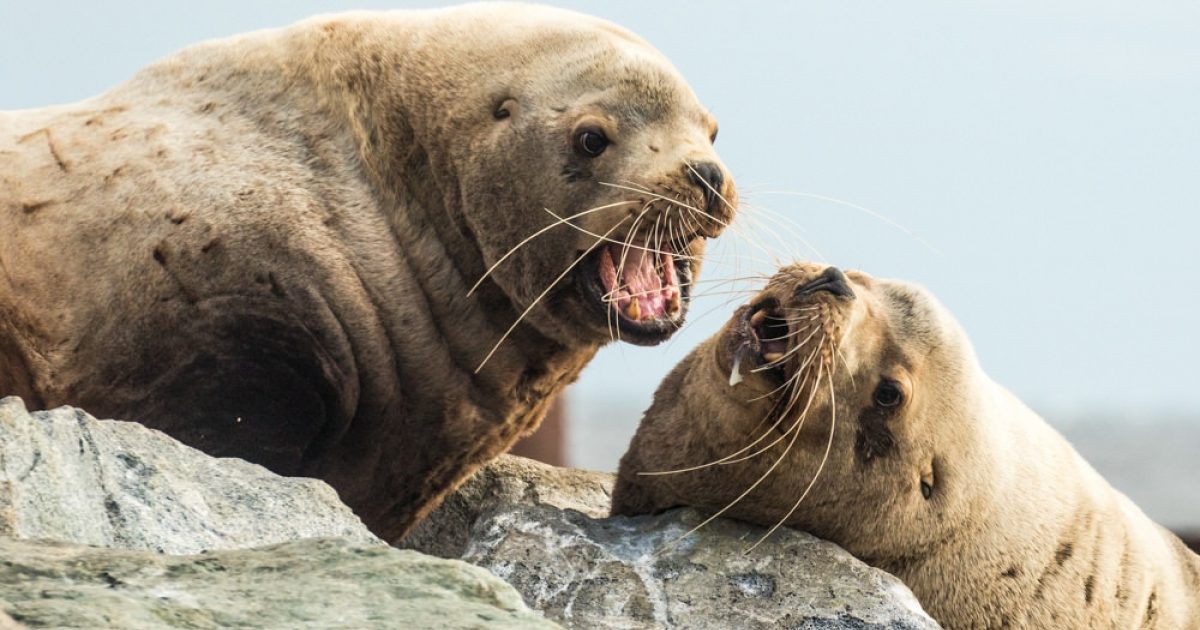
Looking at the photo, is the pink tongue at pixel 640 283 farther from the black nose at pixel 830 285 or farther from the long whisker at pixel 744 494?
the long whisker at pixel 744 494

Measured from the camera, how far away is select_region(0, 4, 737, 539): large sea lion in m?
6.53

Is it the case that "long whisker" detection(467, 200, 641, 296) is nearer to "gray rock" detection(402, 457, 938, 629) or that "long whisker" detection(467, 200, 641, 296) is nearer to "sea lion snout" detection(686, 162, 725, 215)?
"sea lion snout" detection(686, 162, 725, 215)

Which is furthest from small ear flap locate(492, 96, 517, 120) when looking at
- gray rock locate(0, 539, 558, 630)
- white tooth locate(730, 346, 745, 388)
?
gray rock locate(0, 539, 558, 630)

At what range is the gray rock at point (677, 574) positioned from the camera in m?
5.69

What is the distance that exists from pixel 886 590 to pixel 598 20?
8.89 ft

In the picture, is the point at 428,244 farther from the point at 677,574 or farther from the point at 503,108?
the point at 677,574

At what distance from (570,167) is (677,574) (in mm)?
1659

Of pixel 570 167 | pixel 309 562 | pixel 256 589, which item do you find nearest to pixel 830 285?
pixel 570 167

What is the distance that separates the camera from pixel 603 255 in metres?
6.67

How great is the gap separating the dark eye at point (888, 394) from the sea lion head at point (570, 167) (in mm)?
814

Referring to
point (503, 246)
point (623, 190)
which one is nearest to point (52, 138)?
point (503, 246)

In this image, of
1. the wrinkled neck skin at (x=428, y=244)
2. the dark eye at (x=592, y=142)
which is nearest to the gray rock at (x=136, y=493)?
the wrinkled neck skin at (x=428, y=244)

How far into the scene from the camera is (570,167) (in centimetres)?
671

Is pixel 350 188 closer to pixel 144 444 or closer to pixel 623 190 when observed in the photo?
pixel 623 190
